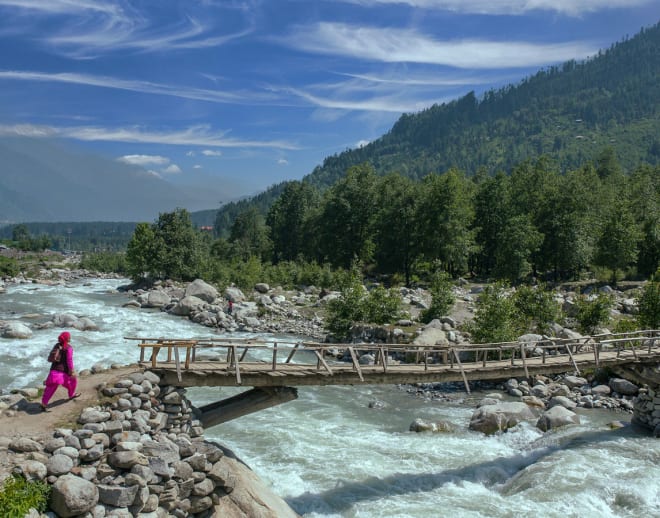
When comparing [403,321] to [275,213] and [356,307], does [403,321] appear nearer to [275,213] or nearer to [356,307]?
[356,307]

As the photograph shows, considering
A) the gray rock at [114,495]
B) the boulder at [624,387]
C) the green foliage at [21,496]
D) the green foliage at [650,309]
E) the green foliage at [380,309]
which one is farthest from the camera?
the green foliage at [380,309]

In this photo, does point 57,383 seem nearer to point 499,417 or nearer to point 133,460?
point 133,460

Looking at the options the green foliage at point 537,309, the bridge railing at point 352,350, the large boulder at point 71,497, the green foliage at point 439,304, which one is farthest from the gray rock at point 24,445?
the green foliage at point 439,304

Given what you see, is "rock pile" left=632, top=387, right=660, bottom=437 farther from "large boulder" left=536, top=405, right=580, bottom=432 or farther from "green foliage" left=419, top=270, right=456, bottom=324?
"green foliage" left=419, top=270, right=456, bottom=324

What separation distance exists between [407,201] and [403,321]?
111 ft

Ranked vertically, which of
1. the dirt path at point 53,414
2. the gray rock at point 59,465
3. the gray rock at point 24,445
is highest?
the dirt path at point 53,414

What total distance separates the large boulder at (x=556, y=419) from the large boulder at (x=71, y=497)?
61.7 feet

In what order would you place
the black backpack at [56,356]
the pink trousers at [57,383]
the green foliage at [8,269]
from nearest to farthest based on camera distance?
the pink trousers at [57,383], the black backpack at [56,356], the green foliage at [8,269]

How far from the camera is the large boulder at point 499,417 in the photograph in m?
22.8

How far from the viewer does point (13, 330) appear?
117ft

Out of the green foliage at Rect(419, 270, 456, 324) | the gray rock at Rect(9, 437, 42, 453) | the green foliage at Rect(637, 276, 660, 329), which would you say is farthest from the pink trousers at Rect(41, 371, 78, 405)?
the green foliage at Rect(637, 276, 660, 329)

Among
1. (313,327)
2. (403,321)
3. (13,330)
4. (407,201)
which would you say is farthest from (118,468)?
(407,201)

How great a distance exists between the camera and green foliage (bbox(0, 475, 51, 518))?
10.5 meters

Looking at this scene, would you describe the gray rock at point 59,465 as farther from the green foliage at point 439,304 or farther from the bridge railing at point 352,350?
the green foliage at point 439,304
